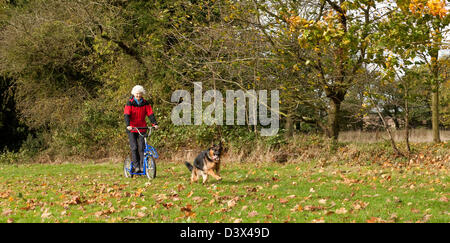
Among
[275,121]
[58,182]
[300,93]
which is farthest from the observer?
[275,121]

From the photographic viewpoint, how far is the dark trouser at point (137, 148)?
11.3 meters

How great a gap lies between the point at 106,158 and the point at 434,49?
13.5 metres

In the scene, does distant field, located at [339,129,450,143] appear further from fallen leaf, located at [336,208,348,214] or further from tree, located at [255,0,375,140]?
fallen leaf, located at [336,208,348,214]

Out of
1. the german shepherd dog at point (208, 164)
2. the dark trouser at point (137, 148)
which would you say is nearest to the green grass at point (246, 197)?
the german shepherd dog at point (208, 164)

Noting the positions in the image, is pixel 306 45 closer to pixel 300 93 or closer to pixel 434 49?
pixel 434 49

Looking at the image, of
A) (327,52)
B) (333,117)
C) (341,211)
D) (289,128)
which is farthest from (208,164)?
(289,128)

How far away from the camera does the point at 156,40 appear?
58.9 feet

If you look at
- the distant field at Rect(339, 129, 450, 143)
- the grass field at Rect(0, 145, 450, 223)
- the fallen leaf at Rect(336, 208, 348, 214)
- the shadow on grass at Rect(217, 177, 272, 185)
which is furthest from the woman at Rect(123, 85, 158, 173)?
the distant field at Rect(339, 129, 450, 143)

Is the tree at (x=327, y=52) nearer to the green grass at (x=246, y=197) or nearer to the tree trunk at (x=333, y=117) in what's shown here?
the tree trunk at (x=333, y=117)

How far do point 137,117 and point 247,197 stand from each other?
13.7ft

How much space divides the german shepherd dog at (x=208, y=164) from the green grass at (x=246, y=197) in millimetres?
234

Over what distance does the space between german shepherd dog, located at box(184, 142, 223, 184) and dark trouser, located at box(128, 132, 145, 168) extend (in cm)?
169

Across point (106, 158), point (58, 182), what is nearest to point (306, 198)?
point (58, 182)
